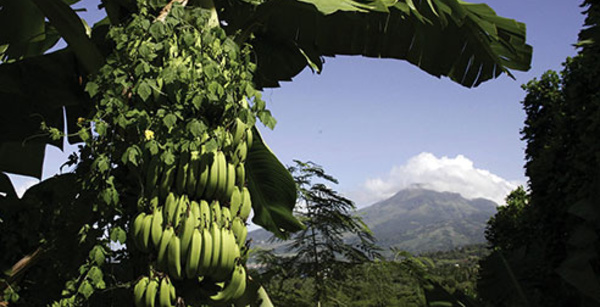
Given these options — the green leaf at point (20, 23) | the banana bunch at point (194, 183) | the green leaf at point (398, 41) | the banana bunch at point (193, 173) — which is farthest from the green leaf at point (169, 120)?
the green leaf at point (20, 23)

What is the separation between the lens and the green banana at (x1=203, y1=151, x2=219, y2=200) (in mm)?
2527

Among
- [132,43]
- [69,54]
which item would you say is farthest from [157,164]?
[69,54]

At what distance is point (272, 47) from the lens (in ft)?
14.7

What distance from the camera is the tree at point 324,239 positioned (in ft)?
19.0

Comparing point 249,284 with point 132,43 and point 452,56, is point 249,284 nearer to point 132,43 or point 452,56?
point 132,43

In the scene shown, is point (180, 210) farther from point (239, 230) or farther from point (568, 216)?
point (568, 216)

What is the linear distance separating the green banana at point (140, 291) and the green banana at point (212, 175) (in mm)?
557

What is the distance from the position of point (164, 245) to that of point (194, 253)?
Result: 0.55 ft

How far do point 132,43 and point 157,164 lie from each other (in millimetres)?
777

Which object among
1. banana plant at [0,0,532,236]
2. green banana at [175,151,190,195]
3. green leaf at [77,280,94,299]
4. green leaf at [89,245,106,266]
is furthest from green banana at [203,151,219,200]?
banana plant at [0,0,532,236]

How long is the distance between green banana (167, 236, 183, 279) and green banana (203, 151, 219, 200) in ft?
1.03

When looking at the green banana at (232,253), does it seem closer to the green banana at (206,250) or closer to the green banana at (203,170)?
the green banana at (206,250)

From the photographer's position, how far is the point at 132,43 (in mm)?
2701

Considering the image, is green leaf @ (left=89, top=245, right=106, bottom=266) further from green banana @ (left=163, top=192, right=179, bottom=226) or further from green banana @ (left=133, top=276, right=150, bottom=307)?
green banana @ (left=163, top=192, right=179, bottom=226)
